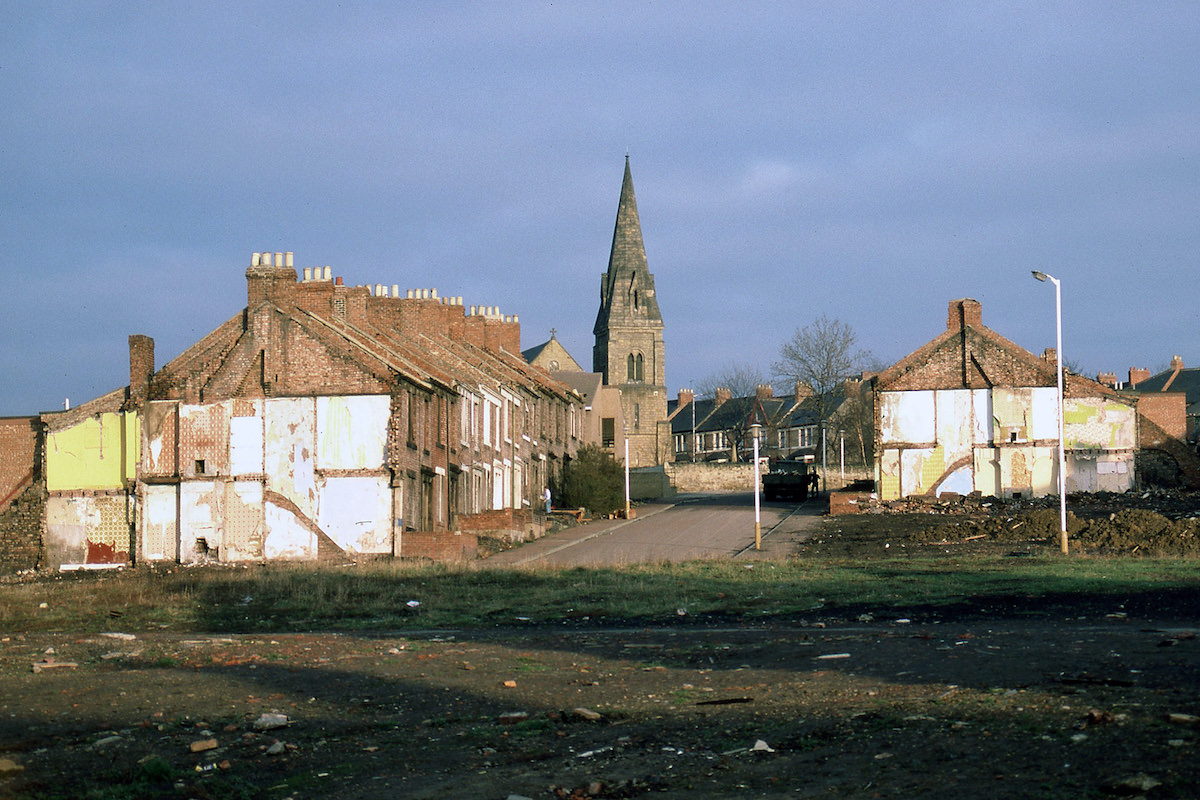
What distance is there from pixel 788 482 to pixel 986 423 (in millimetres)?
14482

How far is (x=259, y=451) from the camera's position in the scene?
3719cm

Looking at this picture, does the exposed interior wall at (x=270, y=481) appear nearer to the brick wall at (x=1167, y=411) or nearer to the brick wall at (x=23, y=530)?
the brick wall at (x=23, y=530)

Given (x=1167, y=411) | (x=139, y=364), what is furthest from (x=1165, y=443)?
(x=139, y=364)

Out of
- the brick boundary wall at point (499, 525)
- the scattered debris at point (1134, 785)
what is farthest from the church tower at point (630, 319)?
the scattered debris at point (1134, 785)

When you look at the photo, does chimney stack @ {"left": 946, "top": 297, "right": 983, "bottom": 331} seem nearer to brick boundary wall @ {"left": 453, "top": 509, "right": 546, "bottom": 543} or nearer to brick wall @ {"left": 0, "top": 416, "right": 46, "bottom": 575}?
brick boundary wall @ {"left": 453, "top": 509, "right": 546, "bottom": 543}

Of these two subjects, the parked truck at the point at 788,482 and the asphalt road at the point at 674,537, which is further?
the parked truck at the point at 788,482

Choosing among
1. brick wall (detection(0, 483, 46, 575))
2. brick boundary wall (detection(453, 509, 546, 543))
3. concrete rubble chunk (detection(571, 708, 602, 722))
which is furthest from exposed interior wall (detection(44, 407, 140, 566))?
concrete rubble chunk (detection(571, 708, 602, 722))

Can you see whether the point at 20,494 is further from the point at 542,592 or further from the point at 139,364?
the point at 542,592

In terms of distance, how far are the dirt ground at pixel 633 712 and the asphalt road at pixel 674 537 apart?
1496 centimetres

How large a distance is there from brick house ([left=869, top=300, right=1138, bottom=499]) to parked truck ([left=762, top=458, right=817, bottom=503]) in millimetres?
11826

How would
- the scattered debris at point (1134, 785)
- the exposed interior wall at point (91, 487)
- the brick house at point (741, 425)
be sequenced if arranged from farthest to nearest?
the brick house at point (741, 425) → the exposed interior wall at point (91, 487) → the scattered debris at point (1134, 785)

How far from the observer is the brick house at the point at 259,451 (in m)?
36.5

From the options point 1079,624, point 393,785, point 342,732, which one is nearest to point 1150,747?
point 393,785

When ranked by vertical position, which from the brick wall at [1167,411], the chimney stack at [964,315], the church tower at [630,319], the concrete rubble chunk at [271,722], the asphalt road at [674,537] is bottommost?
the asphalt road at [674,537]
